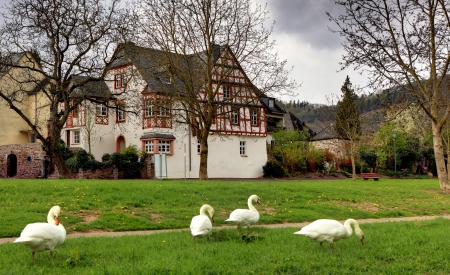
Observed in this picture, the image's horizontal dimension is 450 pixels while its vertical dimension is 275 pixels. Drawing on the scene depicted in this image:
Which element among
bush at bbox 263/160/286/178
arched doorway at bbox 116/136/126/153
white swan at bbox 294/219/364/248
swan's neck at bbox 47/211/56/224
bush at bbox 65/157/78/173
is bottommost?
white swan at bbox 294/219/364/248

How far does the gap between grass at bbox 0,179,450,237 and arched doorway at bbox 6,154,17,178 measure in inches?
1156

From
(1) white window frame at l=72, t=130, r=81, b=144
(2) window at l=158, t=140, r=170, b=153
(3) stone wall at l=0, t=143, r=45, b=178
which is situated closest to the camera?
(3) stone wall at l=0, t=143, r=45, b=178

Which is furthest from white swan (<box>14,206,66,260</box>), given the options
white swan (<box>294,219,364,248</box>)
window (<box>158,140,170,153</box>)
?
window (<box>158,140,170,153</box>)

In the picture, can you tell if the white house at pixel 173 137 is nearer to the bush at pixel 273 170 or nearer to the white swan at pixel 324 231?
the bush at pixel 273 170

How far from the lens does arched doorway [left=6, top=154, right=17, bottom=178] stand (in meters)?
46.8

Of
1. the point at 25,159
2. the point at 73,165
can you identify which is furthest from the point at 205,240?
the point at 25,159

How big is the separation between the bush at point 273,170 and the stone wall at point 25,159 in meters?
21.9

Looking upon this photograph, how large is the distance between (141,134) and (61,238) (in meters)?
39.4

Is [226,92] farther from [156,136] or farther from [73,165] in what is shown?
[73,165]

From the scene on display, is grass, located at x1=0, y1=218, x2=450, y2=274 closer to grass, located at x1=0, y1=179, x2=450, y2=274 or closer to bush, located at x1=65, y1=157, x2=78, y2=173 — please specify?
grass, located at x1=0, y1=179, x2=450, y2=274

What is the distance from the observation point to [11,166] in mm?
47344

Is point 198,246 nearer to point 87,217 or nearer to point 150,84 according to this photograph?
point 87,217

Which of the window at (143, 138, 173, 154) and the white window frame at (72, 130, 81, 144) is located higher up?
the white window frame at (72, 130, 81, 144)

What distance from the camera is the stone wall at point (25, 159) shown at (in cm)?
4300
